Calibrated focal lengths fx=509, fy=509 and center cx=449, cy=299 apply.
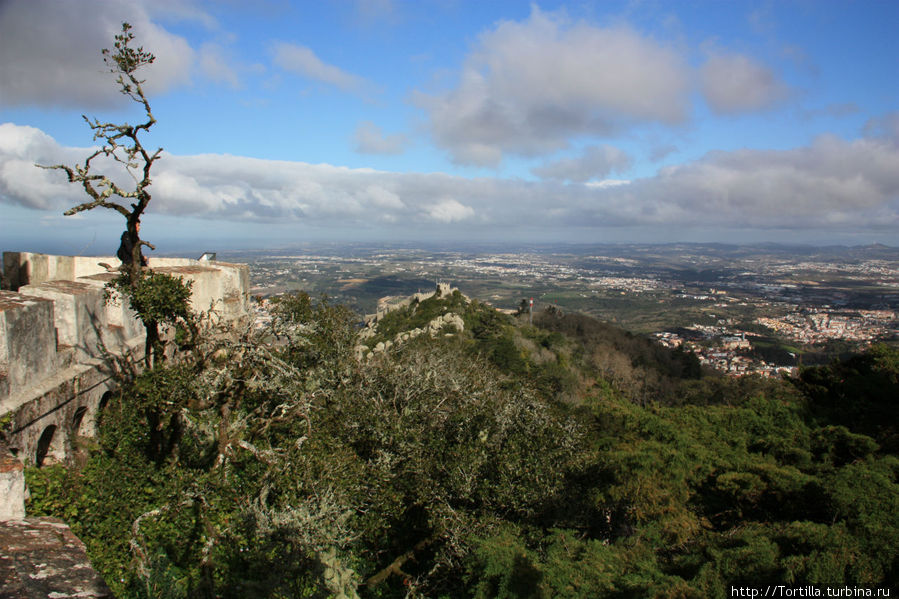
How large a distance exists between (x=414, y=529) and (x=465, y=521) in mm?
1792

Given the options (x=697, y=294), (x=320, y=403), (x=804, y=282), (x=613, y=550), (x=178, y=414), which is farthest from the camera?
(x=804, y=282)

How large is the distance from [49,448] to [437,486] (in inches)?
222

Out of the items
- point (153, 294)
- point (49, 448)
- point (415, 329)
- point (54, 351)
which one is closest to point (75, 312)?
point (54, 351)

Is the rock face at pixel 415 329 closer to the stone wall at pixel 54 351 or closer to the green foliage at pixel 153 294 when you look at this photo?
the stone wall at pixel 54 351

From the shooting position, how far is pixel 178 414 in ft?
23.3

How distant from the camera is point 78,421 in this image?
6777 millimetres

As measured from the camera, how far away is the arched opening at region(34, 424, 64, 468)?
19.5 feet

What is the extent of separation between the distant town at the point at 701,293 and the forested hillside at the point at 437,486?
395 cm

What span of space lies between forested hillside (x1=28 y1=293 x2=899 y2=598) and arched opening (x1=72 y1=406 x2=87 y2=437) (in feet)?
0.93

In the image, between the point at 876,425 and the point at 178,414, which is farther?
the point at 876,425

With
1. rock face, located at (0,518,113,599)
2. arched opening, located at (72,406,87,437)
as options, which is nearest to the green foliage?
arched opening, located at (72,406,87,437)

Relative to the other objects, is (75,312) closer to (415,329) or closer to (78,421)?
(78,421)

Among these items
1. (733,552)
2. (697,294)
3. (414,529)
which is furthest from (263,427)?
(697,294)

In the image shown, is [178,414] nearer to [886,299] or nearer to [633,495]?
[633,495]
